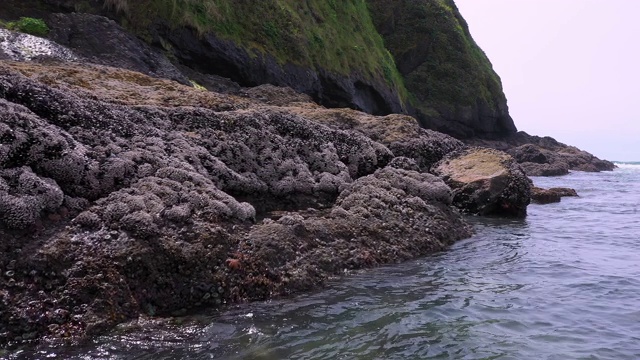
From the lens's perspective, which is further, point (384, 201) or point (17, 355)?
point (384, 201)

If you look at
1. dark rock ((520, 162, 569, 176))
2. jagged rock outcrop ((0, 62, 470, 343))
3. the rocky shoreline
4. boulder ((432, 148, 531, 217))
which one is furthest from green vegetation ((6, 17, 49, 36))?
dark rock ((520, 162, 569, 176))

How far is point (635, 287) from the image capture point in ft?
28.3

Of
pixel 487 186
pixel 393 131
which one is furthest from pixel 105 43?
pixel 487 186

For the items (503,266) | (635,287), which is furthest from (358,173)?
(635,287)

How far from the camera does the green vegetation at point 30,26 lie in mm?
15703

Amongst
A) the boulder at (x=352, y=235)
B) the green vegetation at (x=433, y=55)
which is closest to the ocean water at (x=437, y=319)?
the boulder at (x=352, y=235)

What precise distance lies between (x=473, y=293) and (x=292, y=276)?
2.88 metres

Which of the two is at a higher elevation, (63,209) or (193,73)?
(193,73)

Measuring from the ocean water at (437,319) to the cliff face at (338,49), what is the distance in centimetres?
1355

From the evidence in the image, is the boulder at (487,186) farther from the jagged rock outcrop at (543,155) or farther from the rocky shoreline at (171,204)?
the jagged rock outcrop at (543,155)

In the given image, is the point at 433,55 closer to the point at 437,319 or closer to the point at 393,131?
the point at 393,131

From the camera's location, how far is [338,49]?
3347cm

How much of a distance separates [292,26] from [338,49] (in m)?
5.01

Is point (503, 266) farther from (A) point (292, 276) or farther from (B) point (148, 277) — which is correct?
(B) point (148, 277)
